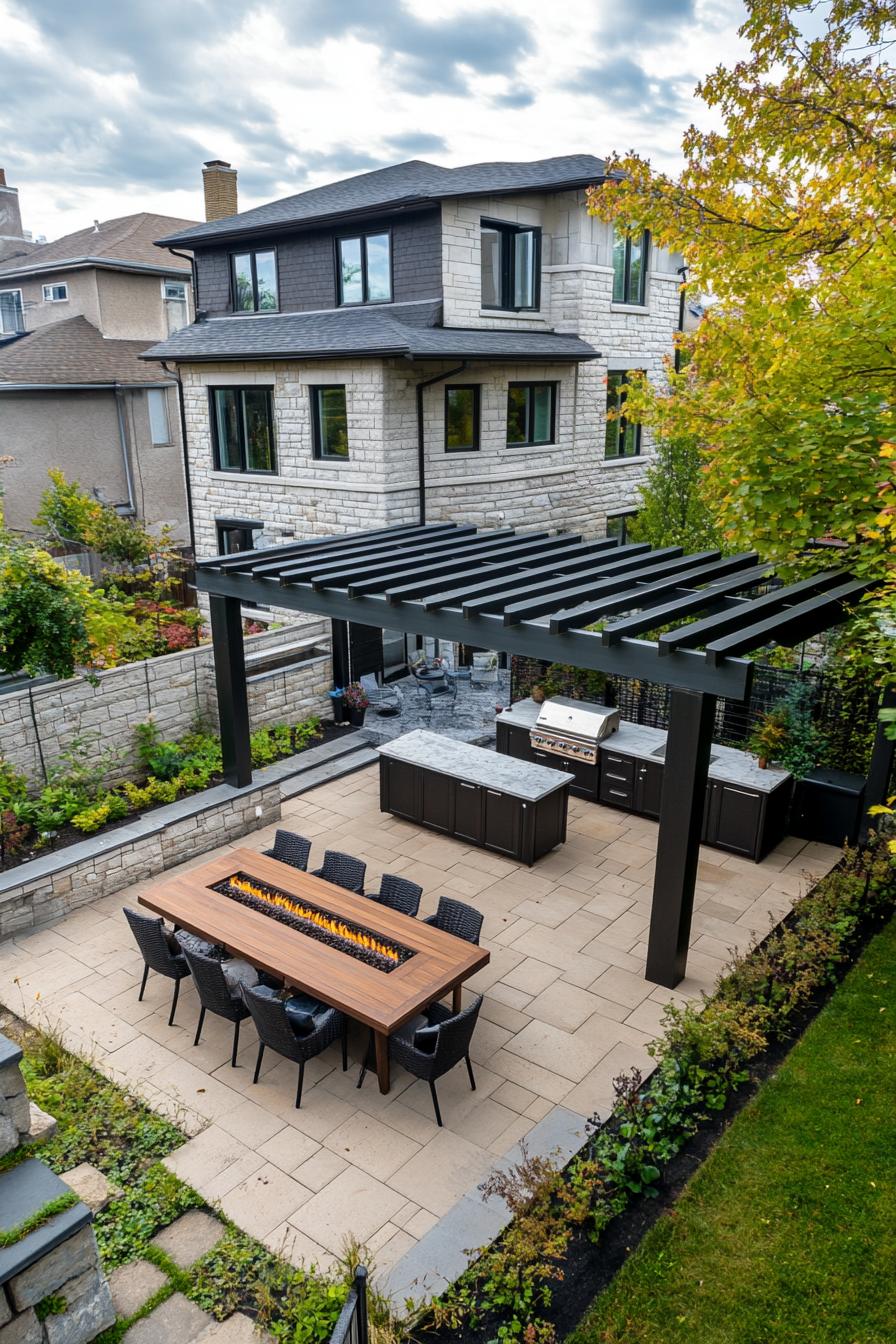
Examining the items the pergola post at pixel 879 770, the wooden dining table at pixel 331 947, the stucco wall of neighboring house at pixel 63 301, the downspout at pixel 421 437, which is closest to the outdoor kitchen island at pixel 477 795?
the wooden dining table at pixel 331 947

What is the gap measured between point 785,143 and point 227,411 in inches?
457

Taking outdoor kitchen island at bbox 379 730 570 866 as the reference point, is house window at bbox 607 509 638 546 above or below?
above

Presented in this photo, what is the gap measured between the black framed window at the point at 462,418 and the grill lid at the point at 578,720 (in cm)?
612

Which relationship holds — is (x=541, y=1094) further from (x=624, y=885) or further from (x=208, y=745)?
(x=208, y=745)

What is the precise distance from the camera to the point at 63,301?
26703 mm

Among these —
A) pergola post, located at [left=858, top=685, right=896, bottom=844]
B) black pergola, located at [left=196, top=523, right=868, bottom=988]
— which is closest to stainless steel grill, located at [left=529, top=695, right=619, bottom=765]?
black pergola, located at [left=196, top=523, right=868, bottom=988]

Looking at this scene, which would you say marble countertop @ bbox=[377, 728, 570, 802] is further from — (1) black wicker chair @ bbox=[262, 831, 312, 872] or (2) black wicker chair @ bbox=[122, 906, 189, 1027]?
(2) black wicker chair @ bbox=[122, 906, 189, 1027]

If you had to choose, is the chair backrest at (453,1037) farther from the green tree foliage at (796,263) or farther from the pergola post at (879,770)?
the pergola post at (879,770)

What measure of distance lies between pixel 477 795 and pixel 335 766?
3.29 meters

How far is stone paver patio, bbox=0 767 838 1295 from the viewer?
20.5 feet

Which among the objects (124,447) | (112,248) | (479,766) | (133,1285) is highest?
(112,248)

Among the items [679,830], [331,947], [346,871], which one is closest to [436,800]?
[346,871]

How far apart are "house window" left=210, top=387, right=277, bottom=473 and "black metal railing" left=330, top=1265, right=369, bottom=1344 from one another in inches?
594

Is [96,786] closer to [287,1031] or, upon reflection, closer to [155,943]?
[155,943]
